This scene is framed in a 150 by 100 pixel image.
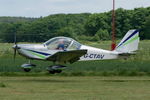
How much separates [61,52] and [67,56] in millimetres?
747

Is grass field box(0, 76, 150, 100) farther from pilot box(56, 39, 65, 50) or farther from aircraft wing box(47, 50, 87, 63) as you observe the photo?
pilot box(56, 39, 65, 50)

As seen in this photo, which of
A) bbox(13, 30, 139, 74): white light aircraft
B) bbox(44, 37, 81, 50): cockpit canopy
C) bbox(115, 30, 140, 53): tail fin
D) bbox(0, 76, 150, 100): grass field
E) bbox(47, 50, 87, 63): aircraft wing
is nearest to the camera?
bbox(0, 76, 150, 100): grass field

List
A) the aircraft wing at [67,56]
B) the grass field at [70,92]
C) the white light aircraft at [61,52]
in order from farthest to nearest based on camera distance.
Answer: the white light aircraft at [61,52], the aircraft wing at [67,56], the grass field at [70,92]

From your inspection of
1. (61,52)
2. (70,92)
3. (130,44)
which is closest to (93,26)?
(130,44)

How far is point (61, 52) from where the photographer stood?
2220 cm

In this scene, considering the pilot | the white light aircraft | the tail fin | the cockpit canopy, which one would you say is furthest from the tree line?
the pilot

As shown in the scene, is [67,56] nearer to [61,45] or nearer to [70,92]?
[61,45]

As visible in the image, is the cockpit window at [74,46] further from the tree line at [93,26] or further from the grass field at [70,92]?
the tree line at [93,26]

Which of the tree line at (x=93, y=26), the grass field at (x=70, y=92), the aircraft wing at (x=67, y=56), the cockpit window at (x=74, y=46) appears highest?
the tree line at (x=93, y=26)

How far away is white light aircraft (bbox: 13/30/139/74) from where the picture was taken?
22688mm

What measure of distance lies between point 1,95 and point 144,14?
67.4 meters

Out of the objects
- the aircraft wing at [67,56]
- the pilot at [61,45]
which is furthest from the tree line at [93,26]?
the pilot at [61,45]

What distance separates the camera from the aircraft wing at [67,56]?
2217 cm

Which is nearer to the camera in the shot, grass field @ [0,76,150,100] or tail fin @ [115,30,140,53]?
grass field @ [0,76,150,100]
